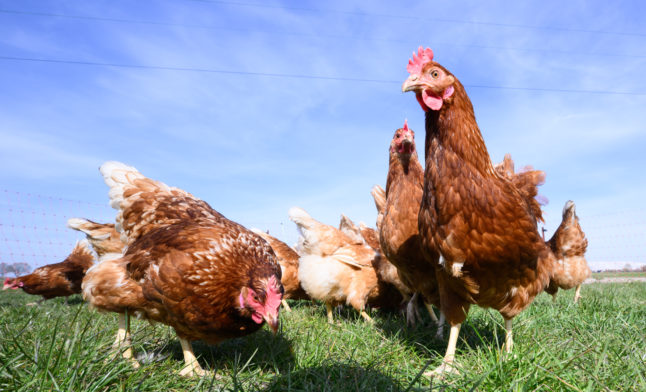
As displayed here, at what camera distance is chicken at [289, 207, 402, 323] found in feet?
15.9

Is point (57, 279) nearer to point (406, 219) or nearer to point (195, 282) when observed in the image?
point (195, 282)

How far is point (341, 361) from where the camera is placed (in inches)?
100

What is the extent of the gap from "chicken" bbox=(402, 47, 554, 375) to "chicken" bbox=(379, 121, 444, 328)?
0.62m

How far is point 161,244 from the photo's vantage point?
2.76 metres

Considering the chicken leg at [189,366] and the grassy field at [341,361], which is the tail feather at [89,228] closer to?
the grassy field at [341,361]

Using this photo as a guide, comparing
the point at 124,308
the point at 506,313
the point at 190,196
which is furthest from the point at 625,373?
the point at 190,196

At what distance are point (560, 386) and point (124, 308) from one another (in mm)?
2841

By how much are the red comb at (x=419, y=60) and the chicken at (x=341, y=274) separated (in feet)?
9.56

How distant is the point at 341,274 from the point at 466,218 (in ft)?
9.44

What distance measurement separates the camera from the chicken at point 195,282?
8.07 feet

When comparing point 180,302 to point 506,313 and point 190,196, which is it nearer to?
point 190,196

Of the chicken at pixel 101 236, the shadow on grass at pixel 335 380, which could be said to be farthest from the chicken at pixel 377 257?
the chicken at pixel 101 236

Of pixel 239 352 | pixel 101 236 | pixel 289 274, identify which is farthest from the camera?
pixel 289 274

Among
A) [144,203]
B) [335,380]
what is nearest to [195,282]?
[335,380]
